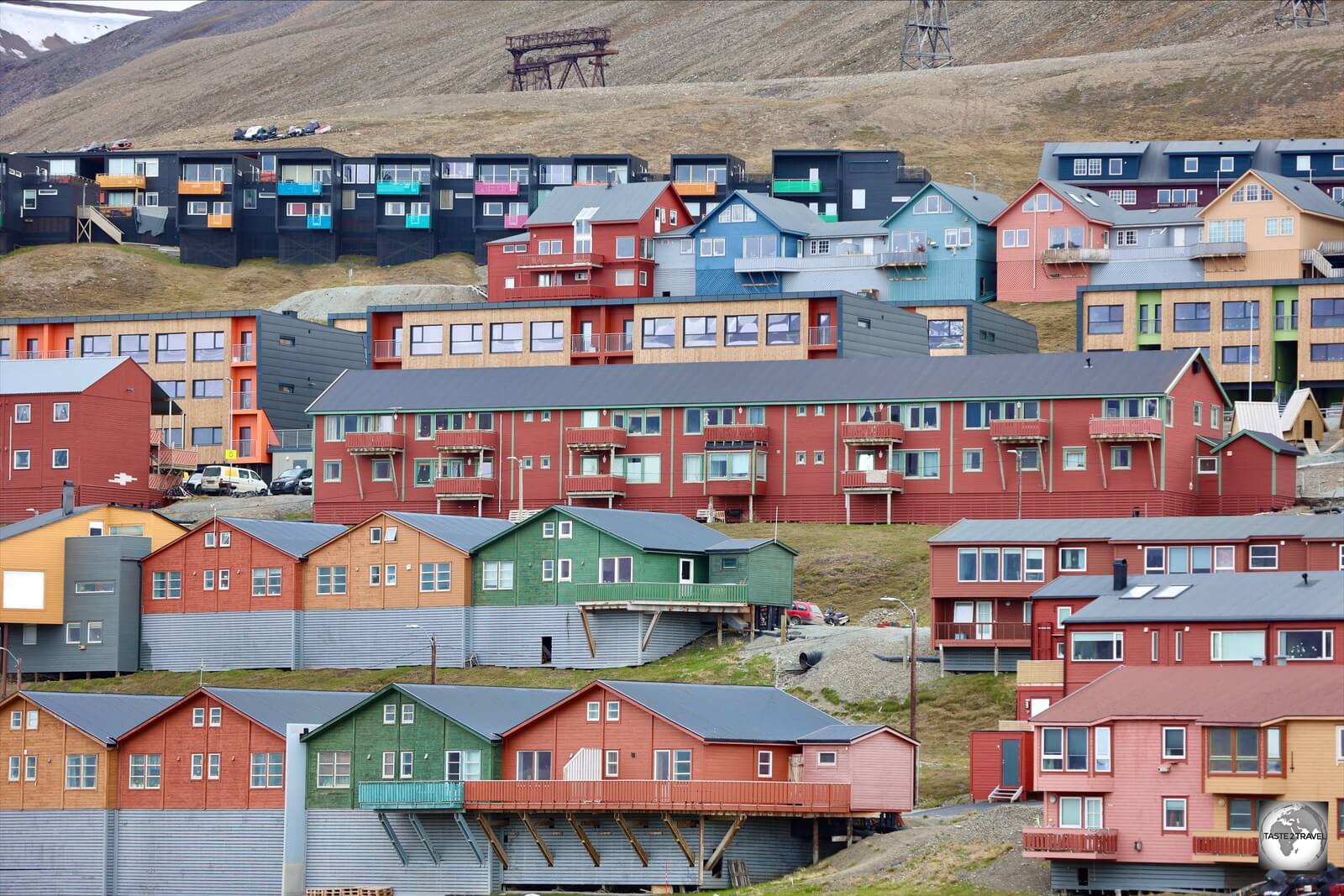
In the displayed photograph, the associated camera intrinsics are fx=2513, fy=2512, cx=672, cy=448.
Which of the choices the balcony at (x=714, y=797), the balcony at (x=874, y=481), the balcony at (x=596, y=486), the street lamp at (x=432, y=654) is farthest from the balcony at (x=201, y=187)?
the balcony at (x=714, y=797)

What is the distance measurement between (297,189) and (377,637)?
9502 cm

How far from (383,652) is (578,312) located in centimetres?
4581

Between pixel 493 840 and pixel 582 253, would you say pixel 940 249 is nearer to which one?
pixel 582 253

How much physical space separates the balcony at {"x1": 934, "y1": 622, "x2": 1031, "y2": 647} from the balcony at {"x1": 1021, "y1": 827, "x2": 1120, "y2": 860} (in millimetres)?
24672

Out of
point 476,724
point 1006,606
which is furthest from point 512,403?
point 476,724

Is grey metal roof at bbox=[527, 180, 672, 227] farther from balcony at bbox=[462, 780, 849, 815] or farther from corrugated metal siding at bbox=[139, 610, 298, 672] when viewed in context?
balcony at bbox=[462, 780, 849, 815]

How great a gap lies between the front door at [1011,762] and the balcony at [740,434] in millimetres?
43317

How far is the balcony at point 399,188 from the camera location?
19025cm

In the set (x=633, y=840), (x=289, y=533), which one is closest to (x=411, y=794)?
(x=633, y=840)

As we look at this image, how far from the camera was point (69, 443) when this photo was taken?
128m

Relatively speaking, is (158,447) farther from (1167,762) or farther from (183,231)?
(1167,762)

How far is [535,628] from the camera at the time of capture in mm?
98688

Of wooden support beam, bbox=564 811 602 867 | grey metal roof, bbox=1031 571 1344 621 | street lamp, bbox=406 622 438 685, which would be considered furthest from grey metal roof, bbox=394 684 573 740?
grey metal roof, bbox=1031 571 1344 621

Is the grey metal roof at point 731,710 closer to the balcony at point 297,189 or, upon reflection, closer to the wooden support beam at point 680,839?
the wooden support beam at point 680,839
